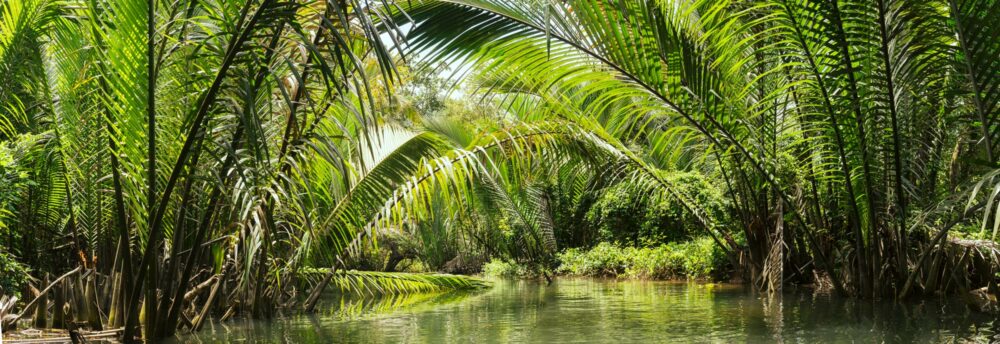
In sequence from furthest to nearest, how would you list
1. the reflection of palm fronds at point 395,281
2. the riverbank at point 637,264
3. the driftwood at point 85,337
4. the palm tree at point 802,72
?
the riverbank at point 637,264 → the reflection of palm fronds at point 395,281 → the palm tree at point 802,72 → the driftwood at point 85,337

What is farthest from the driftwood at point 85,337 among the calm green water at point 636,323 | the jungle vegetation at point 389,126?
the calm green water at point 636,323

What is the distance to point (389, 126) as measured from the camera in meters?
8.07

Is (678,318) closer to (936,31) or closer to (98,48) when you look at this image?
(936,31)

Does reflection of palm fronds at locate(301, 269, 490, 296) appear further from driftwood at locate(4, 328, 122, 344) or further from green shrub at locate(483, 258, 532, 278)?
green shrub at locate(483, 258, 532, 278)

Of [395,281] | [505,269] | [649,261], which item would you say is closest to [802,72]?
[395,281]

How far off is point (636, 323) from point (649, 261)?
7796 millimetres

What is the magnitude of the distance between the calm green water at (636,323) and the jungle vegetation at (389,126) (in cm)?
42

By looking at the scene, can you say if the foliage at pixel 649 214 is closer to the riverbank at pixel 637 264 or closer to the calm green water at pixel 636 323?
the riverbank at pixel 637 264

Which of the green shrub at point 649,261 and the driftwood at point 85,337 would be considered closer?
the driftwood at point 85,337

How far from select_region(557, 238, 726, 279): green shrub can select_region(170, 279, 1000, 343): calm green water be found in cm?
314

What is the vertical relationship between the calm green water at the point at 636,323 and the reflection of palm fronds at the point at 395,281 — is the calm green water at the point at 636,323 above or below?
below

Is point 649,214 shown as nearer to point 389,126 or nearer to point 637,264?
point 637,264

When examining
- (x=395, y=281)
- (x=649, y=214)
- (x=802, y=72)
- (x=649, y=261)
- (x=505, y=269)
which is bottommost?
(x=395, y=281)

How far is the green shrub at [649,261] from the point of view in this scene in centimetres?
1254
